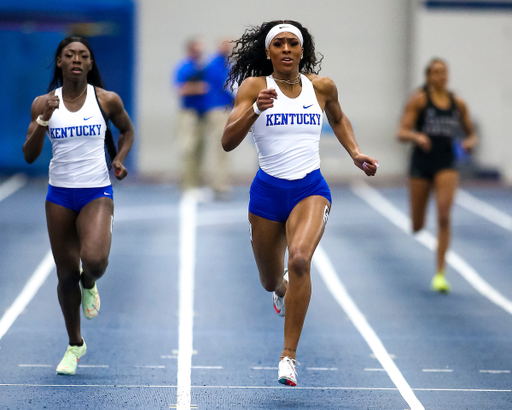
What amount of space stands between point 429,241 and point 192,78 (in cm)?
510

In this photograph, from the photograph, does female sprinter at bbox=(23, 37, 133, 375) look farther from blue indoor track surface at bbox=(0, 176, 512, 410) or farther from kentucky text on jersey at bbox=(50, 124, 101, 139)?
blue indoor track surface at bbox=(0, 176, 512, 410)

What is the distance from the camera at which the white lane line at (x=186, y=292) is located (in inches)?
211

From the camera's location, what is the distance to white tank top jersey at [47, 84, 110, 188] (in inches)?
207

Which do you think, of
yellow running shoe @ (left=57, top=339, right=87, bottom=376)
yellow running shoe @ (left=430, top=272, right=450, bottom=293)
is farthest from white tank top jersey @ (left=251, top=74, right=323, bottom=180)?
yellow running shoe @ (left=430, top=272, right=450, bottom=293)

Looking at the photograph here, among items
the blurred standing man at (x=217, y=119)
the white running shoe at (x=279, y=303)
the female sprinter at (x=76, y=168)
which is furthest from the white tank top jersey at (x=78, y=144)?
the blurred standing man at (x=217, y=119)

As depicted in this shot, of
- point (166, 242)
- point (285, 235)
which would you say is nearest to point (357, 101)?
point (166, 242)

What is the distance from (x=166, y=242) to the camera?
35.4 ft

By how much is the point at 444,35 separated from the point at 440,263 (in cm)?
1067

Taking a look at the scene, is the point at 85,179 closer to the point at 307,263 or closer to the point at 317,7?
the point at 307,263

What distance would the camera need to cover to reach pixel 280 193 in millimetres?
5043

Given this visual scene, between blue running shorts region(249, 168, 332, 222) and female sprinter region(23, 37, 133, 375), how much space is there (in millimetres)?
910

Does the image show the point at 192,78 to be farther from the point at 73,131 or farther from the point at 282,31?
the point at 282,31

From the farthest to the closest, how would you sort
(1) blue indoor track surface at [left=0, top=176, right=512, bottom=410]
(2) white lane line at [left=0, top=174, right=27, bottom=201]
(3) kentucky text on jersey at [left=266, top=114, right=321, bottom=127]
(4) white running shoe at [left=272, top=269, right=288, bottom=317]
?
(2) white lane line at [left=0, top=174, right=27, bottom=201] < (4) white running shoe at [left=272, top=269, right=288, bottom=317] < (1) blue indoor track surface at [left=0, top=176, right=512, bottom=410] < (3) kentucky text on jersey at [left=266, top=114, right=321, bottom=127]

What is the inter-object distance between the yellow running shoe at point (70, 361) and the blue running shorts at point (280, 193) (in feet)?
5.14
